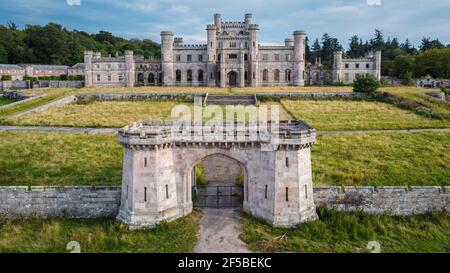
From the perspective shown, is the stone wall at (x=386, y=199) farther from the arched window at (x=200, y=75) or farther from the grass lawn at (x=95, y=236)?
the arched window at (x=200, y=75)

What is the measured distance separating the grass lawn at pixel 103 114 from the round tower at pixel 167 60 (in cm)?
2067

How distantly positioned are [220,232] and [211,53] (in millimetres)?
56641

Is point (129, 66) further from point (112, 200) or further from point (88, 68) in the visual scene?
point (112, 200)

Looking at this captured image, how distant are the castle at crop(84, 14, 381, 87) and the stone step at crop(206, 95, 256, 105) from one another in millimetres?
16430

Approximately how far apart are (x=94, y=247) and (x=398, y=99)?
4451 centimetres

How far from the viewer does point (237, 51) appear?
71062 mm

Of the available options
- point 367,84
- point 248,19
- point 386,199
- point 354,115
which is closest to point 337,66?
point 248,19

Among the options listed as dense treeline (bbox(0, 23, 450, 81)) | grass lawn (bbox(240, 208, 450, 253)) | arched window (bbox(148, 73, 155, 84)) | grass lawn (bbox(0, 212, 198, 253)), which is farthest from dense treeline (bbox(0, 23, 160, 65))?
grass lawn (bbox(240, 208, 450, 253))

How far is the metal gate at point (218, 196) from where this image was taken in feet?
70.9

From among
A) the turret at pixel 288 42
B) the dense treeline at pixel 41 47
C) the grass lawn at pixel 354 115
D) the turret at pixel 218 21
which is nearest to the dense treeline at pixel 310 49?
the dense treeline at pixel 41 47

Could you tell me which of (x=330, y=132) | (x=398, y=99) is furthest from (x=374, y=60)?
(x=330, y=132)

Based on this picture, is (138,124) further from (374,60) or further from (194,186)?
(374,60)

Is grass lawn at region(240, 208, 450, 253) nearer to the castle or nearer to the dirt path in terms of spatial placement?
the dirt path

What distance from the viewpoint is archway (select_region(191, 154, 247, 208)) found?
2178 cm
